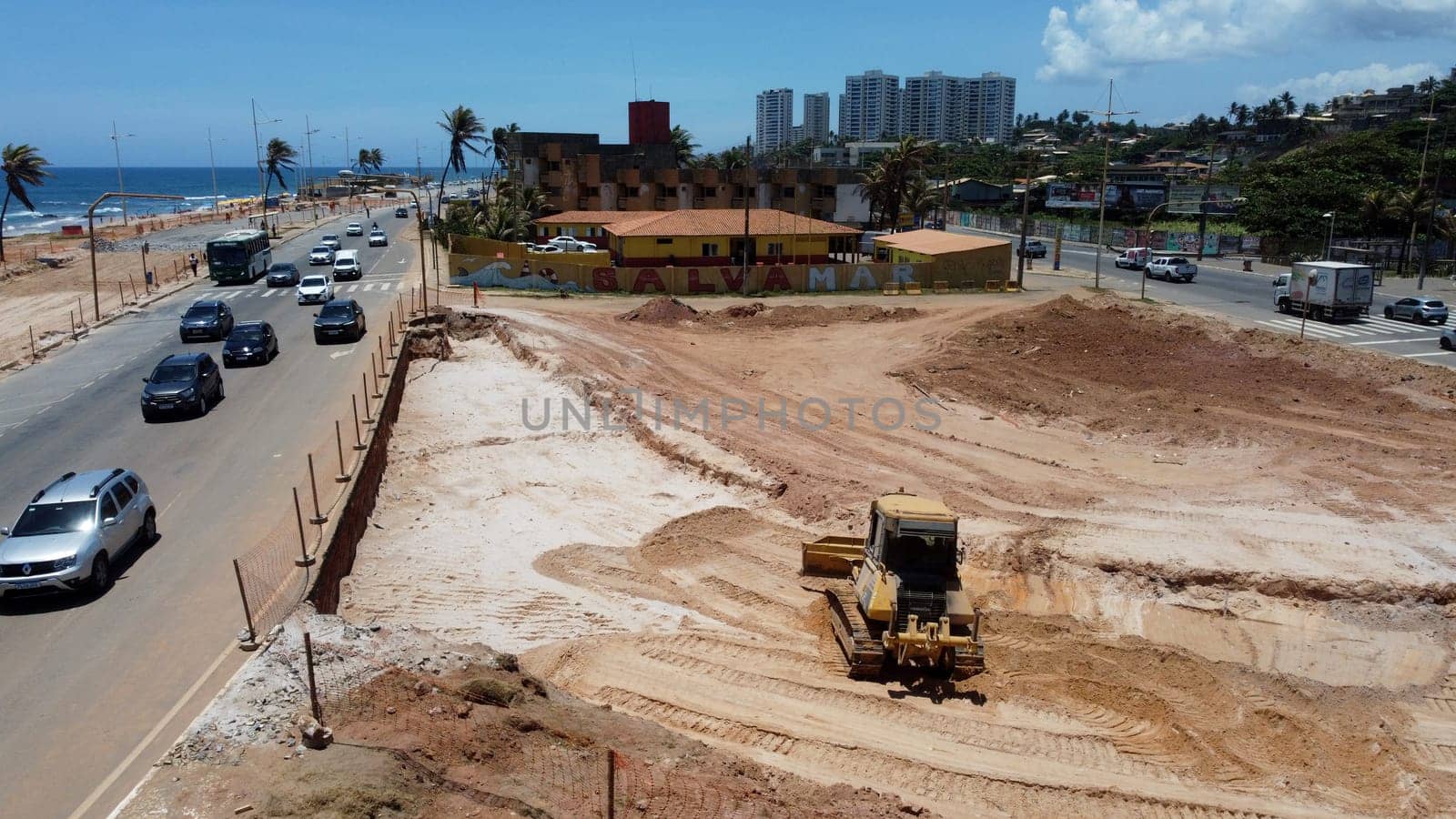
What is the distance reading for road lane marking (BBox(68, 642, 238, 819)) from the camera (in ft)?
34.8

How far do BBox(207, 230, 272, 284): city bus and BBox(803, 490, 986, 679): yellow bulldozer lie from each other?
49.3 meters

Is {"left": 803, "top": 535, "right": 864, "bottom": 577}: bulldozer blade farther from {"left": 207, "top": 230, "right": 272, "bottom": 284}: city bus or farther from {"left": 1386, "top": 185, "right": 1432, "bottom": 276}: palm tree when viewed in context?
{"left": 1386, "top": 185, "right": 1432, "bottom": 276}: palm tree

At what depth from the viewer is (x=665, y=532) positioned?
21859 mm

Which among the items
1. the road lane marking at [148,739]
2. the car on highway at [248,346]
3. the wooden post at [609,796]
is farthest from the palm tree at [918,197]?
the wooden post at [609,796]

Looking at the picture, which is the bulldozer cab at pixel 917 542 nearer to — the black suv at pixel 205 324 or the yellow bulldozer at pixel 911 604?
the yellow bulldozer at pixel 911 604

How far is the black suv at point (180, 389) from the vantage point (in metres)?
27.5

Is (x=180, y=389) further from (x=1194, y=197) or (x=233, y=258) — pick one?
(x=1194, y=197)

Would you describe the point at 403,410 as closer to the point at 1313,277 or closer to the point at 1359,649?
the point at 1359,649

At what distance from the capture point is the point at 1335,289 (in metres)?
47.2

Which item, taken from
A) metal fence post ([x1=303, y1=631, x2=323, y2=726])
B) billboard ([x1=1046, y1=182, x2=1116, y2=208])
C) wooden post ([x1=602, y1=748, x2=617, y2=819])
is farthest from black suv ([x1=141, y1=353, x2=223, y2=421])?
billboard ([x1=1046, y1=182, x2=1116, y2=208])

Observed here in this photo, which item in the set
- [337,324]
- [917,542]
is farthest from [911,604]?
[337,324]

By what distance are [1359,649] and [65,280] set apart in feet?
232

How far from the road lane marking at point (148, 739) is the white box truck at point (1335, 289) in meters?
47.4

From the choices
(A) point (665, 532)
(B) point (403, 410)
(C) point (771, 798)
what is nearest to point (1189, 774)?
(C) point (771, 798)
